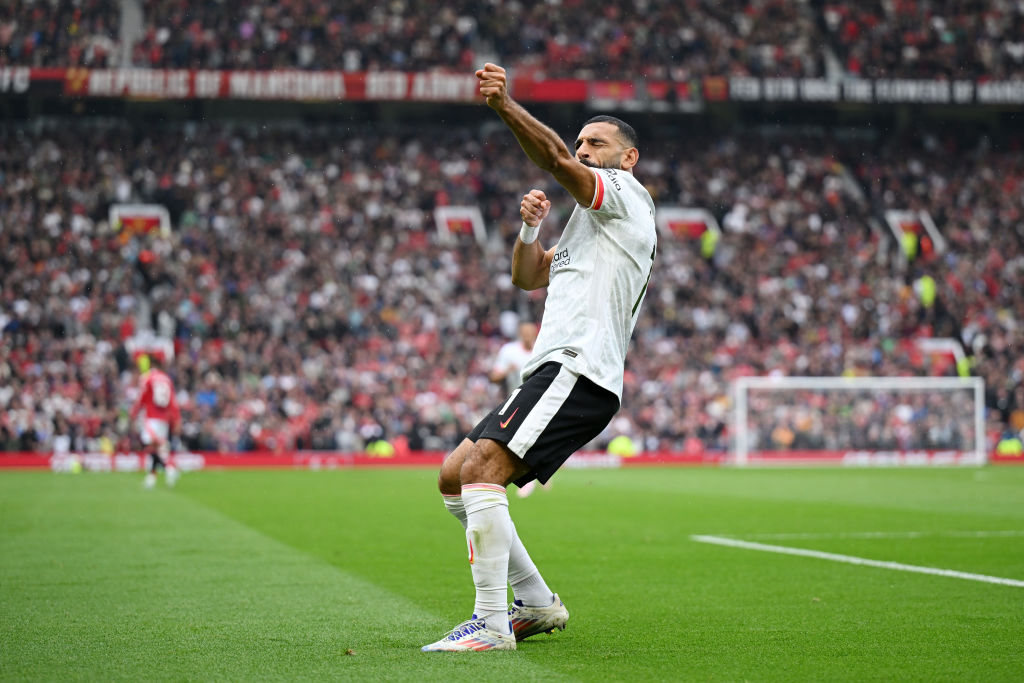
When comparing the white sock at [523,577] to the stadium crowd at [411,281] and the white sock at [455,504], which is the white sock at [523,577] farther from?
the stadium crowd at [411,281]

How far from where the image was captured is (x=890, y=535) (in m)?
11.5

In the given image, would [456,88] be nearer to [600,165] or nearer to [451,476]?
[600,165]

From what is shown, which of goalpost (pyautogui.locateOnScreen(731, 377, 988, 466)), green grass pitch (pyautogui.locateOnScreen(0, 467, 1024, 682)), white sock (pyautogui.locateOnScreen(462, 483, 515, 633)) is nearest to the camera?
green grass pitch (pyautogui.locateOnScreen(0, 467, 1024, 682))

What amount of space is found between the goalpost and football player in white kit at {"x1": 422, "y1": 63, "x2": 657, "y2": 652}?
2467cm

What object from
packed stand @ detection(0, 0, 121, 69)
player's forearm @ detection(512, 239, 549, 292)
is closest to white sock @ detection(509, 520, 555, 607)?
player's forearm @ detection(512, 239, 549, 292)

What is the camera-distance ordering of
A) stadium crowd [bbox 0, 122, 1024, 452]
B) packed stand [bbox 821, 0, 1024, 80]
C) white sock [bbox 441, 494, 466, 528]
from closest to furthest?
white sock [bbox 441, 494, 466, 528] < stadium crowd [bbox 0, 122, 1024, 452] < packed stand [bbox 821, 0, 1024, 80]

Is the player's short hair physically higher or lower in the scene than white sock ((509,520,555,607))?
higher

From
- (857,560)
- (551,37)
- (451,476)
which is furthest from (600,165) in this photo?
(551,37)

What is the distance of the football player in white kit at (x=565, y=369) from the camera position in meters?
5.27

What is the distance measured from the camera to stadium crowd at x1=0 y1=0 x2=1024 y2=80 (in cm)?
3497

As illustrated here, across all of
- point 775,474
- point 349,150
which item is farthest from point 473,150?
point 775,474

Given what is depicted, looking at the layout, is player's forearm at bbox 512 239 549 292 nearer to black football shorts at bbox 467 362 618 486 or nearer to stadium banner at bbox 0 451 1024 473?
black football shorts at bbox 467 362 618 486

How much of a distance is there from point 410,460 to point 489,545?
2336cm

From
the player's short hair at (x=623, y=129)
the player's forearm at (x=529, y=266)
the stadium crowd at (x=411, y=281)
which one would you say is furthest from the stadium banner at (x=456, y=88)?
the player's short hair at (x=623, y=129)
